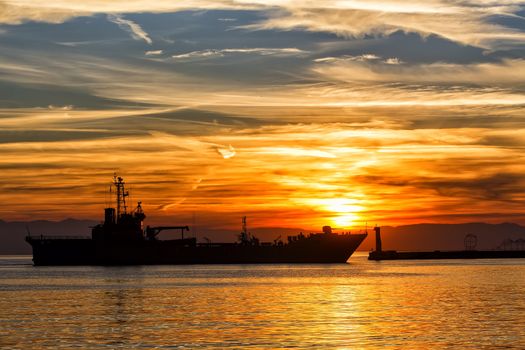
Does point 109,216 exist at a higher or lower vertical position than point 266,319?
higher

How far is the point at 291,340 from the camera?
46.2 meters

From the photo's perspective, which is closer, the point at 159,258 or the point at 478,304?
the point at 478,304

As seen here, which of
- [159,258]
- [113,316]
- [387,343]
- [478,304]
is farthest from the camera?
[159,258]

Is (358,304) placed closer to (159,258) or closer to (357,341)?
(357,341)

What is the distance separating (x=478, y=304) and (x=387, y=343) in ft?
96.1

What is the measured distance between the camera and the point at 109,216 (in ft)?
590

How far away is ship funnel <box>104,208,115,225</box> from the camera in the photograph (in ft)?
587

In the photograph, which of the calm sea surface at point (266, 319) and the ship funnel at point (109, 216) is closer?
the calm sea surface at point (266, 319)

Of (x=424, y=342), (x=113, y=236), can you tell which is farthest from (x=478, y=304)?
(x=113, y=236)

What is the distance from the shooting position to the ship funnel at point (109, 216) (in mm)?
178875

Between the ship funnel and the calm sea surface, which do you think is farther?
the ship funnel

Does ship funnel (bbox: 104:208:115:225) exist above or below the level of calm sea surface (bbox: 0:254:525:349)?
above

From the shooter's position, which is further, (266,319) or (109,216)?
(109,216)

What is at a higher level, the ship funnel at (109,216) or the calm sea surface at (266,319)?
the ship funnel at (109,216)
